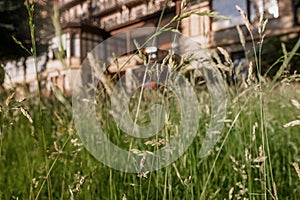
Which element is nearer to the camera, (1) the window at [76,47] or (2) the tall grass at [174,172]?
(2) the tall grass at [174,172]

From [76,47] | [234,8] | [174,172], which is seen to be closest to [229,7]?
[234,8]

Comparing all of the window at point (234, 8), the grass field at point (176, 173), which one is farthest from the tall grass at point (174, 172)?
the window at point (234, 8)

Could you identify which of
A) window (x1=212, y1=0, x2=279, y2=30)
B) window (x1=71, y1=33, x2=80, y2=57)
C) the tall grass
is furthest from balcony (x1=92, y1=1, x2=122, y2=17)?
the tall grass

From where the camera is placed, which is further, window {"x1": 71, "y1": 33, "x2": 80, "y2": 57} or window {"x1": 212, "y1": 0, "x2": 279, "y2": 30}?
window {"x1": 71, "y1": 33, "x2": 80, "y2": 57}

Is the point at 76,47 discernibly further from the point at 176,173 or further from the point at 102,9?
the point at 176,173

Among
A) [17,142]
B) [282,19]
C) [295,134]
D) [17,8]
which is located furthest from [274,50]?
[17,142]

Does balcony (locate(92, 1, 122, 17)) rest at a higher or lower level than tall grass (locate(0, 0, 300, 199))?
higher

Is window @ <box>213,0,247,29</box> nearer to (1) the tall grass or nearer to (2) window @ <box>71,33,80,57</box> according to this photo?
(1) the tall grass

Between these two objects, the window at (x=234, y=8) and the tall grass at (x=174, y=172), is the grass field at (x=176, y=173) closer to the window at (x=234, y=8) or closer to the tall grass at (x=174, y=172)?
the tall grass at (x=174, y=172)

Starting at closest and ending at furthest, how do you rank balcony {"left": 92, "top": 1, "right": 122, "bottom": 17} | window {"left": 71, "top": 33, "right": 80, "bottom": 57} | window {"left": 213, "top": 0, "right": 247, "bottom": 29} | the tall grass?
the tall grass
window {"left": 213, "top": 0, "right": 247, "bottom": 29}
balcony {"left": 92, "top": 1, "right": 122, "bottom": 17}
window {"left": 71, "top": 33, "right": 80, "bottom": 57}

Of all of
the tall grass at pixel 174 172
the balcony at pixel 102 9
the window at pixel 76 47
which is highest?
the balcony at pixel 102 9

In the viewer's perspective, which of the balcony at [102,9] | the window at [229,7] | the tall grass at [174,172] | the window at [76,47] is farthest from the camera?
the window at [76,47]

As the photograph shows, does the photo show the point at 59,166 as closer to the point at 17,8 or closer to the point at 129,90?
the point at 129,90

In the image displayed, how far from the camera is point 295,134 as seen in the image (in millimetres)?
1395
